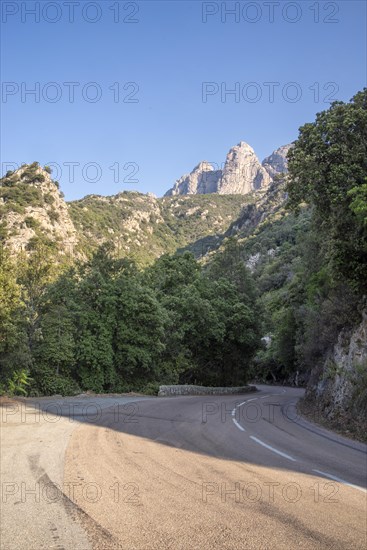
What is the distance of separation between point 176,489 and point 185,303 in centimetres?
2912

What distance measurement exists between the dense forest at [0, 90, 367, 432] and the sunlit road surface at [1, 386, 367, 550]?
7.10 metres

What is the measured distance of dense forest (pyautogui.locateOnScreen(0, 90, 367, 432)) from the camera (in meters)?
19.0

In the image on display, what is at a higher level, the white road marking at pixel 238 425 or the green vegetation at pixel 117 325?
the green vegetation at pixel 117 325

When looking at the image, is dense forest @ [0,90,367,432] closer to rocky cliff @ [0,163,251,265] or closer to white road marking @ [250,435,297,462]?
white road marking @ [250,435,297,462]

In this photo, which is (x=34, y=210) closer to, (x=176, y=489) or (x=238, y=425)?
(x=238, y=425)

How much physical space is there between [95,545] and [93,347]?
22.8 m

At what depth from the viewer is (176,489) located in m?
6.23

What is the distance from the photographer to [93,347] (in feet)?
87.2

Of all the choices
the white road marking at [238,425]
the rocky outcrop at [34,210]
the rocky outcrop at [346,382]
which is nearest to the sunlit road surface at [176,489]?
the white road marking at [238,425]

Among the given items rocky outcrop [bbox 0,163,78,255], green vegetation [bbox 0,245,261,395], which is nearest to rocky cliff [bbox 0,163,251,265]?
rocky outcrop [bbox 0,163,78,255]

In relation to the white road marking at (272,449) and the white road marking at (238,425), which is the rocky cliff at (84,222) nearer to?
the white road marking at (238,425)

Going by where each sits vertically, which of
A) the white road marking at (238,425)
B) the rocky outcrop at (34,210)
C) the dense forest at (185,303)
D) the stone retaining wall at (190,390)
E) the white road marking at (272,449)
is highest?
the rocky outcrop at (34,210)

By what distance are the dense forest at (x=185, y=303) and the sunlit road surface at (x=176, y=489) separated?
7103mm

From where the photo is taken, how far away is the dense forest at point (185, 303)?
19.0 m
